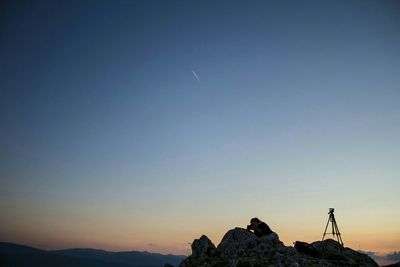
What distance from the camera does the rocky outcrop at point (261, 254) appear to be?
57625 millimetres

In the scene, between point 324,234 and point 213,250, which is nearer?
point 324,234

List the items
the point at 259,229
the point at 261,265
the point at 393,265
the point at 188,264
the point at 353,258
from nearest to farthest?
1. the point at 261,265
2. the point at 393,265
3. the point at 353,258
4. the point at 188,264
5. the point at 259,229

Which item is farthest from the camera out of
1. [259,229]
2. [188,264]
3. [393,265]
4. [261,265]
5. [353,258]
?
[259,229]

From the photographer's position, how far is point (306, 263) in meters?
56.7

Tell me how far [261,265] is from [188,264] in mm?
22306

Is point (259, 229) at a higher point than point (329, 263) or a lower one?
higher

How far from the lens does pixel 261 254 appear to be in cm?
6394

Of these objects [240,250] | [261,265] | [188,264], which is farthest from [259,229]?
[261,265]

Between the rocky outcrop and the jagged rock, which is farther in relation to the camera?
the jagged rock

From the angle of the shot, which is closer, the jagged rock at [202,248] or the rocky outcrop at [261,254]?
the rocky outcrop at [261,254]

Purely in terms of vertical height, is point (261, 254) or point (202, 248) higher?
point (202, 248)

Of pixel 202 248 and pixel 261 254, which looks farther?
pixel 202 248

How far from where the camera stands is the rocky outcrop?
57.6 metres

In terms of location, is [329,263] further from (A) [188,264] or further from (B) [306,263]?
(A) [188,264]
